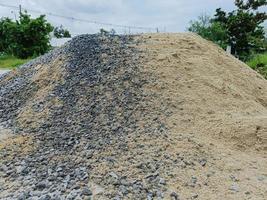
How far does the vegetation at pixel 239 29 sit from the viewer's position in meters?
16.5

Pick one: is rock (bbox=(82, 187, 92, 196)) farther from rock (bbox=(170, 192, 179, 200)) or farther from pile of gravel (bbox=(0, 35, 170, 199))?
rock (bbox=(170, 192, 179, 200))

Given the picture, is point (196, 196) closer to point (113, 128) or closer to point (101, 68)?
point (113, 128)

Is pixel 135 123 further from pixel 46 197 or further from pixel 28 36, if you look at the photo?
pixel 28 36

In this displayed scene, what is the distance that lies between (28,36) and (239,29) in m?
10.4

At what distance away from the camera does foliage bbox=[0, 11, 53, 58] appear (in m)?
20.3

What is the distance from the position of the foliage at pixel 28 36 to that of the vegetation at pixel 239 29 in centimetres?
805

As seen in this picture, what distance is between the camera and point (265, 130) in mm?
4172

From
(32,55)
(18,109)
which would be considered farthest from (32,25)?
(18,109)

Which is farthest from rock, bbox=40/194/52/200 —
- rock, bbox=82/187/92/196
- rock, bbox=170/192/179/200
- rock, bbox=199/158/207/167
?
rock, bbox=199/158/207/167

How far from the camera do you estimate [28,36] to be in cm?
2036

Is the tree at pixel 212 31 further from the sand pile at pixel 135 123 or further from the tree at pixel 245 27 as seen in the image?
the sand pile at pixel 135 123

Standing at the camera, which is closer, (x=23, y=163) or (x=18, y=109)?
(x=23, y=163)

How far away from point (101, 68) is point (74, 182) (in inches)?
84.0

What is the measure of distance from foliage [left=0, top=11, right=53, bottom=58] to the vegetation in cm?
805
